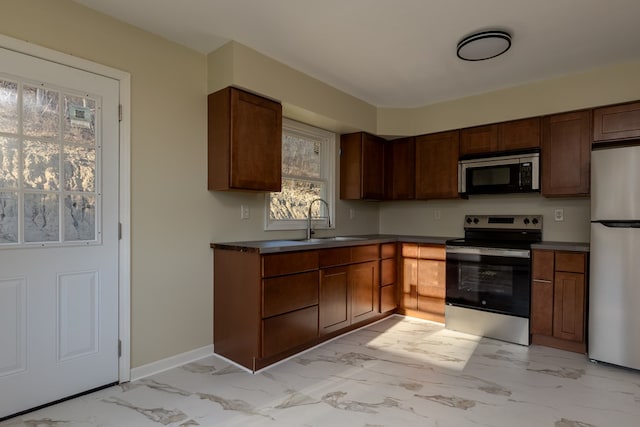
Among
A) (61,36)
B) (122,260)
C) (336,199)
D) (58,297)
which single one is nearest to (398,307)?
(336,199)

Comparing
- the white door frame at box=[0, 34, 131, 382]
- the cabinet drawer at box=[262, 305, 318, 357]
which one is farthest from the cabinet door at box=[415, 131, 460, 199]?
the white door frame at box=[0, 34, 131, 382]

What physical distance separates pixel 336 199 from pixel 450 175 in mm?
1284

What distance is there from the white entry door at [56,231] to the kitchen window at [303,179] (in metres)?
1.41

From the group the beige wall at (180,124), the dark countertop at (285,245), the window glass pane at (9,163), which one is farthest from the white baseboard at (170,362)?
the window glass pane at (9,163)

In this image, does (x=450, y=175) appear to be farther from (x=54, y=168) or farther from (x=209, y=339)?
(x=54, y=168)

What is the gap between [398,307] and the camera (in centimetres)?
396

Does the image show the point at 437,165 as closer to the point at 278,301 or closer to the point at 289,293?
the point at 289,293

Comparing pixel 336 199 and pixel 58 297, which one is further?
pixel 336 199

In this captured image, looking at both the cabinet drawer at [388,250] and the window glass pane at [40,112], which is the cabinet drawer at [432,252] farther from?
the window glass pane at [40,112]

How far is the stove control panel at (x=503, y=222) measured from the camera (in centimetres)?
358

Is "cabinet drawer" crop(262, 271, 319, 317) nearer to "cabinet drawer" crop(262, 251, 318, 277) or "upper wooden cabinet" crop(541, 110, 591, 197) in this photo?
"cabinet drawer" crop(262, 251, 318, 277)

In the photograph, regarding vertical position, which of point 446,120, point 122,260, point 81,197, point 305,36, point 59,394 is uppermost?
point 305,36

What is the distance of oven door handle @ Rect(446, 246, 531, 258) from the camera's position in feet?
10.1

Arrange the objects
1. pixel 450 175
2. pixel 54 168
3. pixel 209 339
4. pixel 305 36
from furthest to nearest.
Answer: pixel 450 175 < pixel 209 339 < pixel 305 36 < pixel 54 168
